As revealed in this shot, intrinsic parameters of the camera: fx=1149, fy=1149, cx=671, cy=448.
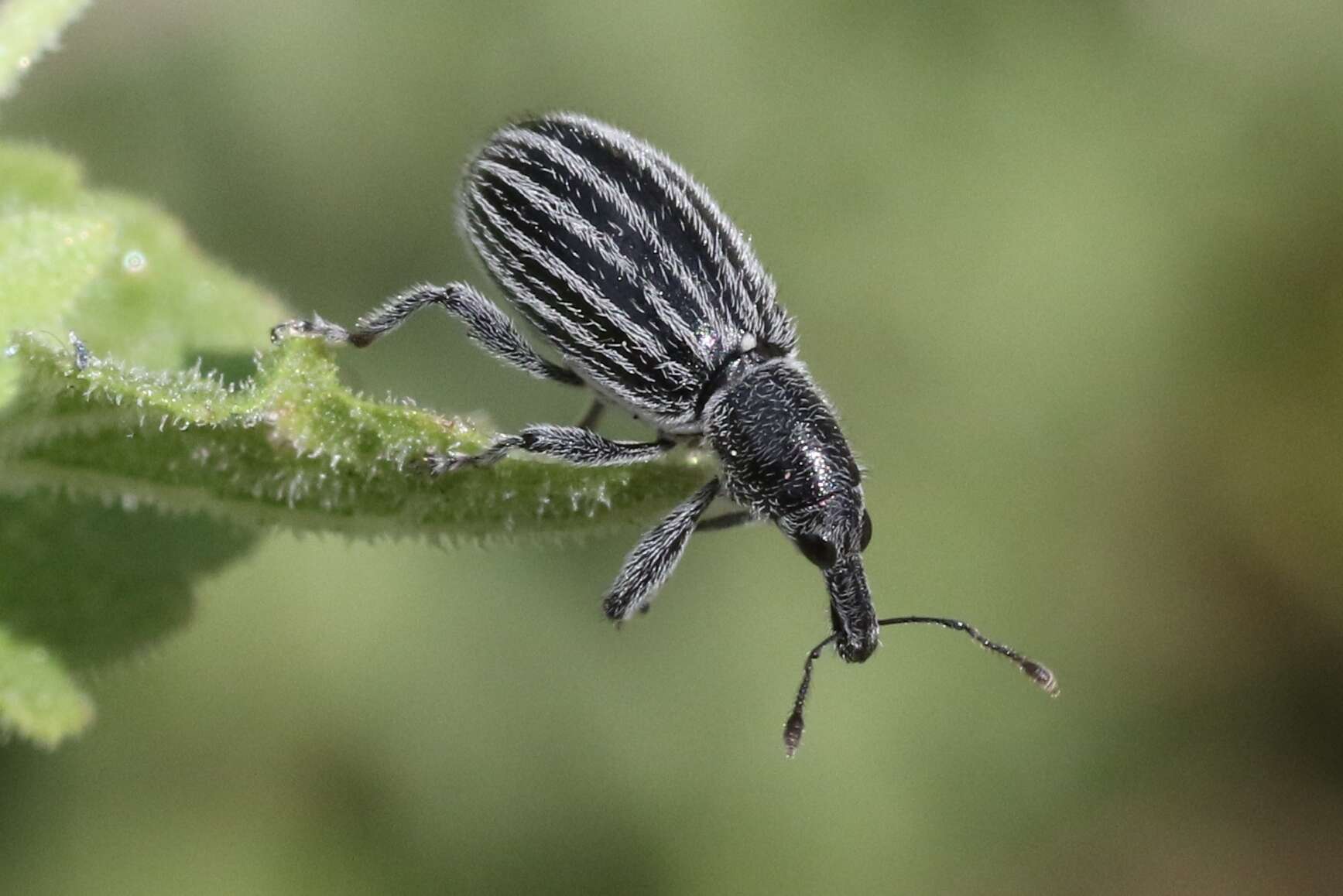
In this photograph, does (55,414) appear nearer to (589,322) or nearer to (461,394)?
(589,322)

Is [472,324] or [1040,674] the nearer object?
[472,324]

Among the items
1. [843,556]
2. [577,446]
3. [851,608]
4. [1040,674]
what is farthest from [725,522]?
[1040,674]

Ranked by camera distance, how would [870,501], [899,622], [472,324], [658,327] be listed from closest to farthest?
[658,327] → [472,324] → [899,622] → [870,501]

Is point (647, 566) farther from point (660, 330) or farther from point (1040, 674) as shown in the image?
point (1040, 674)

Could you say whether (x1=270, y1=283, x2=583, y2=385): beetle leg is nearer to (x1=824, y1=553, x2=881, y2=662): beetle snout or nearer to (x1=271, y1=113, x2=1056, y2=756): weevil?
(x1=271, y1=113, x2=1056, y2=756): weevil

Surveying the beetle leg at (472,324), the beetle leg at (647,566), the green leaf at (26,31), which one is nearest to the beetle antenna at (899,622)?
the beetle leg at (647,566)

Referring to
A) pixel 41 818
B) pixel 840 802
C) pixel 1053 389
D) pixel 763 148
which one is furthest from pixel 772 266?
pixel 41 818
